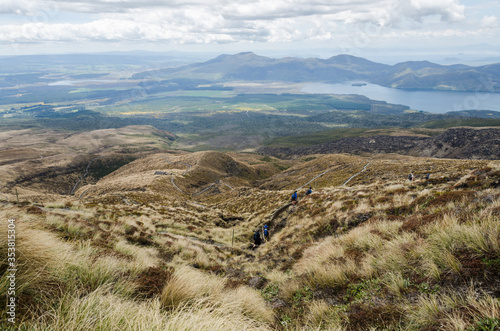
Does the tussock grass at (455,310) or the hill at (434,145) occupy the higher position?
the tussock grass at (455,310)

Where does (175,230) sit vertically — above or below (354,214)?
below

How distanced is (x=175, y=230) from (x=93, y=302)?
56.7ft

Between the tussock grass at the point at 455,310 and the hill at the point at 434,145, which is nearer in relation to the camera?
the tussock grass at the point at 455,310

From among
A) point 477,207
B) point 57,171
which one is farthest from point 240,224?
point 57,171

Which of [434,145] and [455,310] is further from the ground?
[455,310]

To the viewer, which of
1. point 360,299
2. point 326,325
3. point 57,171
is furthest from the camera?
point 57,171

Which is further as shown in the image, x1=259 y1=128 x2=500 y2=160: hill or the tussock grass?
x1=259 y1=128 x2=500 y2=160: hill

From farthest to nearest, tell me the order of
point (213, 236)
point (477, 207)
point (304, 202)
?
point (304, 202) → point (213, 236) → point (477, 207)

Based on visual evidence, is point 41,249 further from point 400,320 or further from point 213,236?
point 213,236

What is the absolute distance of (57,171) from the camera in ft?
382

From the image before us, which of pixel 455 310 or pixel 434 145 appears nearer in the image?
pixel 455 310

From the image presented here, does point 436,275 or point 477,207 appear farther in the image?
point 477,207

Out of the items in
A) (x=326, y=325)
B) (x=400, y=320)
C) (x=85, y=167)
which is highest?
(x=400, y=320)

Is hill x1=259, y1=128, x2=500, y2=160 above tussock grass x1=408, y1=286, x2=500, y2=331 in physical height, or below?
below
